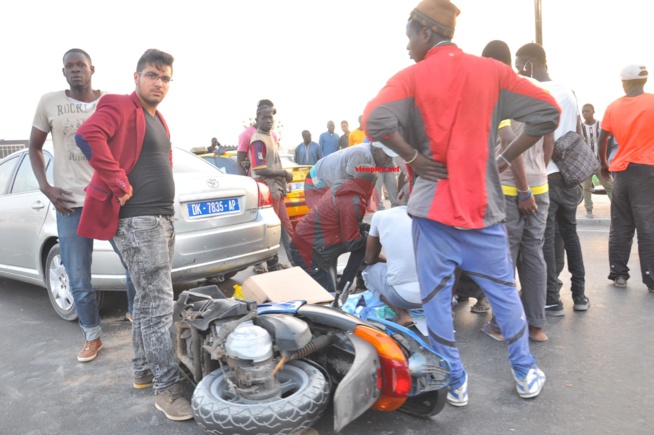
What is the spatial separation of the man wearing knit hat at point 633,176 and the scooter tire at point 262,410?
3688 mm

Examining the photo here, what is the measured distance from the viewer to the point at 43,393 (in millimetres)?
3104

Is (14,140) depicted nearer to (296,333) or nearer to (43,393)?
(43,393)

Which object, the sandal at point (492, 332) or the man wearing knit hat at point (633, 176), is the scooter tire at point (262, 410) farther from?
the man wearing knit hat at point (633, 176)

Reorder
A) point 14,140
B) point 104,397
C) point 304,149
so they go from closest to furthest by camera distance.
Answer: point 104,397, point 304,149, point 14,140

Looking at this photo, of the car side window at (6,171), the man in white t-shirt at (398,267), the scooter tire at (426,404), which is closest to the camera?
the scooter tire at (426,404)

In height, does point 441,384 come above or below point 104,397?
above

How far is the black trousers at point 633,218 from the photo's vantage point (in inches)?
180

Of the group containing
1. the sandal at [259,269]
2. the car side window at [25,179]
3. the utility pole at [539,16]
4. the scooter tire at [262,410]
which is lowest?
the sandal at [259,269]

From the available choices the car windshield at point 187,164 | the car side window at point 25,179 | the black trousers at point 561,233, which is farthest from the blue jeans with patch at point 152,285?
the black trousers at point 561,233

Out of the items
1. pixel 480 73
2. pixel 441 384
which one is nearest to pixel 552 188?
pixel 480 73

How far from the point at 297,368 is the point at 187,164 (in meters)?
3.06

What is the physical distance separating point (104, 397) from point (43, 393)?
0.42m

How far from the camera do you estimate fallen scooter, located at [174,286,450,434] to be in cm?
207

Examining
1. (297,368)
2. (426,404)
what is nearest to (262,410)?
(297,368)
